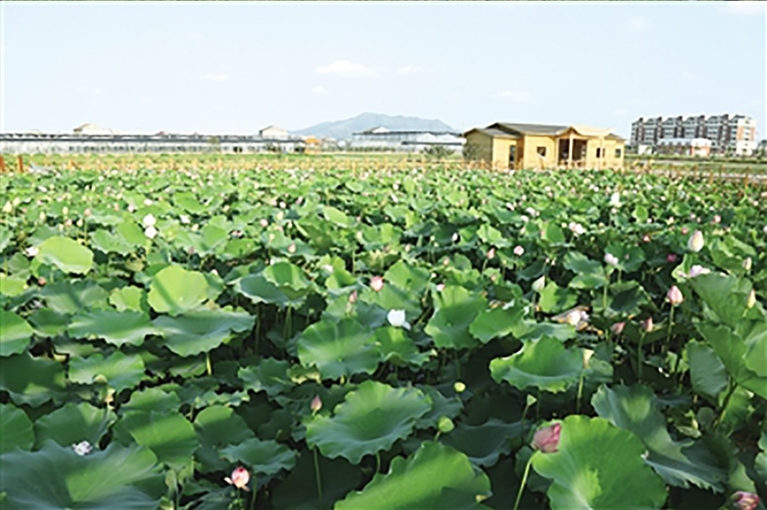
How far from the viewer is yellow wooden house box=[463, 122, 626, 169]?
20.0m

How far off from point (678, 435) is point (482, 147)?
20.1 m

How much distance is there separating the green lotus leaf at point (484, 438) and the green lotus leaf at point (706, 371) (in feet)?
1.25

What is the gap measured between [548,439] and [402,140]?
157 ft

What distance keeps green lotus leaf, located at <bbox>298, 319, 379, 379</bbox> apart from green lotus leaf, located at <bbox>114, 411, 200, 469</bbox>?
0.34 m

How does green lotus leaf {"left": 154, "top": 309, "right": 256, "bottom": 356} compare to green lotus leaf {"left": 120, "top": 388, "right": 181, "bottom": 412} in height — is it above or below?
above

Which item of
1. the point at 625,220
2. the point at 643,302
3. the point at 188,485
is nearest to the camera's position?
the point at 188,485

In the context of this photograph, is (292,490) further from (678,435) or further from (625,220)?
(625,220)

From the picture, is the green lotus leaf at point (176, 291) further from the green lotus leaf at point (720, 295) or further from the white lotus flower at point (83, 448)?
the green lotus leaf at point (720, 295)

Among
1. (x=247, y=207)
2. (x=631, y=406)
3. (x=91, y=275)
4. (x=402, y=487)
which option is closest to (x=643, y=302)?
(x=631, y=406)

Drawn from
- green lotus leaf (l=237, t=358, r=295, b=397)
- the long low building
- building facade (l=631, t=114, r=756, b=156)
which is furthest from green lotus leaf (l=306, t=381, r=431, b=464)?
building facade (l=631, t=114, r=756, b=156)

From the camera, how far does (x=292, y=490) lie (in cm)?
112

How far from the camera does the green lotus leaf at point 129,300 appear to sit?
6.08ft

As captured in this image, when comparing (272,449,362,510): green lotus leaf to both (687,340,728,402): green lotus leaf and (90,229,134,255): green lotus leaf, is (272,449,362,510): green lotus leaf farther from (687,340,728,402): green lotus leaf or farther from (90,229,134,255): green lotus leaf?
(90,229,134,255): green lotus leaf

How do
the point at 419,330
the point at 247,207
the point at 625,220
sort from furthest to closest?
the point at 247,207, the point at 625,220, the point at 419,330
